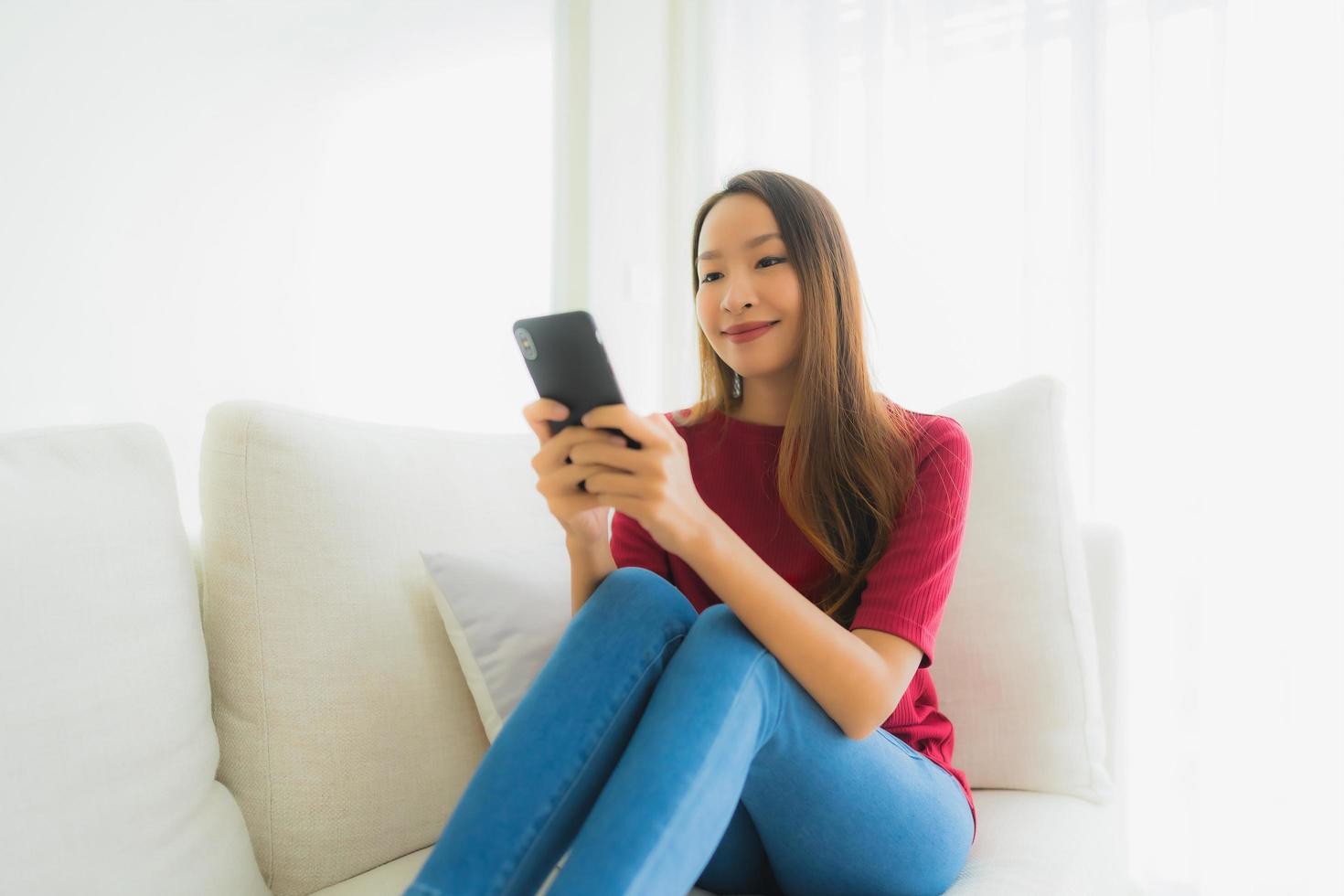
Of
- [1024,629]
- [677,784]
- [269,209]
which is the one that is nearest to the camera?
[677,784]

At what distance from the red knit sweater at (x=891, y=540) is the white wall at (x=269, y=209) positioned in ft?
2.77

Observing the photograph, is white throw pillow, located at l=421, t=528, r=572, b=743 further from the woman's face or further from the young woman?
the woman's face

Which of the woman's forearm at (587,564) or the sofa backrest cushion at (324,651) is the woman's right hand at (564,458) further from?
the sofa backrest cushion at (324,651)

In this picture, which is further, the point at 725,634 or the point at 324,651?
the point at 324,651

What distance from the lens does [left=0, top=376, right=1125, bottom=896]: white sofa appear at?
912 mm

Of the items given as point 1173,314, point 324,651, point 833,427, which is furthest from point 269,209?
point 1173,314

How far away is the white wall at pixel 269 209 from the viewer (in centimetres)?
139

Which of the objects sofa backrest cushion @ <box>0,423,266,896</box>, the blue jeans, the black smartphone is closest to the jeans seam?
the blue jeans

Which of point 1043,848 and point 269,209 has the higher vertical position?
point 269,209

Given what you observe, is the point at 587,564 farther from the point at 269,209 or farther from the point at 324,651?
the point at 269,209

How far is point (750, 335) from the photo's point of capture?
1.25 m

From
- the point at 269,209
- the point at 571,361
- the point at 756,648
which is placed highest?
the point at 269,209

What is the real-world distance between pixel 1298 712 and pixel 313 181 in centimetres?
215

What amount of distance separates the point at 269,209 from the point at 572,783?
1356 mm
